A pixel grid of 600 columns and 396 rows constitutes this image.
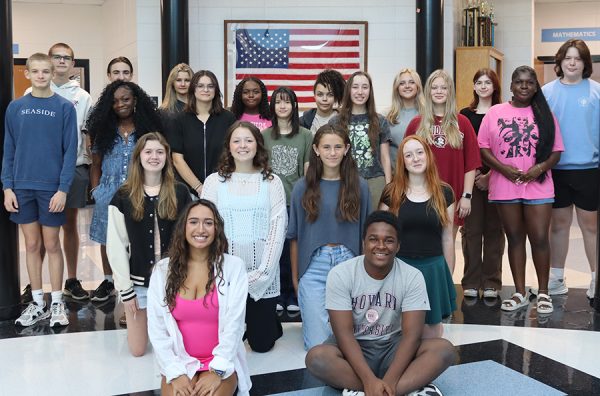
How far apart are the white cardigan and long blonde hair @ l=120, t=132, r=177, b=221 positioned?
851 millimetres

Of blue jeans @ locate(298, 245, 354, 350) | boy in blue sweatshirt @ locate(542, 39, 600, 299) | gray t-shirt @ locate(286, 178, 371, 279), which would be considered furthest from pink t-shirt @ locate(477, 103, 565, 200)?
blue jeans @ locate(298, 245, 354, 350)

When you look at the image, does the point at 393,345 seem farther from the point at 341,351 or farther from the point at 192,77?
the point at 192,77

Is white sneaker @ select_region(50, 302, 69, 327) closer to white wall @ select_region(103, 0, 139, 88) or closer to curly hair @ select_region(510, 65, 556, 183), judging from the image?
curly hair @ select_region(510, 65, 556, 183)

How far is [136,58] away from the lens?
27.9 feet

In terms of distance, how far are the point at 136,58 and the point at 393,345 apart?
242 inches

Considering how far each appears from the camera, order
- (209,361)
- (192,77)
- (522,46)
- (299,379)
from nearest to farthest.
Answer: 1. (209,361)
2. (299,379)
3. (192,77)
4. (522,46)

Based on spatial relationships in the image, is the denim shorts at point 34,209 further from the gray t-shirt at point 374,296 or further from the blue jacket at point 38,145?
the gray t-shirt at point 374,296

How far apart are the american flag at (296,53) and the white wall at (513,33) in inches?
117

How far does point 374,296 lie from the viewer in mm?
3184

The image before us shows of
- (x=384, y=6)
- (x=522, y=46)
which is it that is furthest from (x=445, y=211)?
(x=522, y=46)

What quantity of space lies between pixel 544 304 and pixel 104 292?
2.88 metres

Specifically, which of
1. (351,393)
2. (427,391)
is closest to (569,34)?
(427,391)

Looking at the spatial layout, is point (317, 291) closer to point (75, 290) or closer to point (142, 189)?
point (142, 189)

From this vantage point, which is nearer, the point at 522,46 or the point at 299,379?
the point at 299,379
